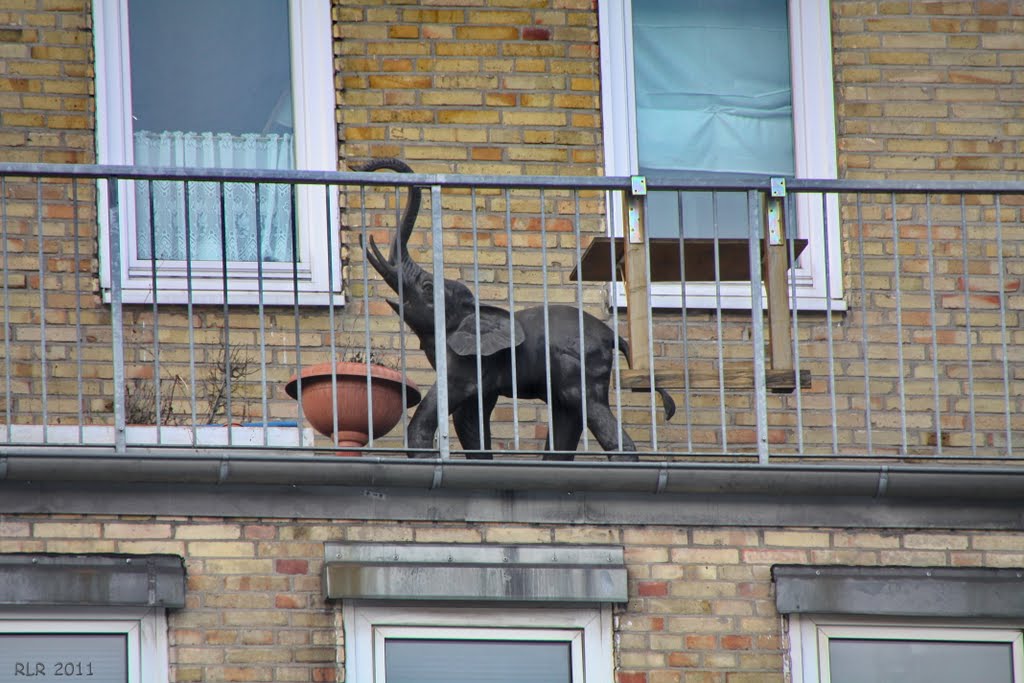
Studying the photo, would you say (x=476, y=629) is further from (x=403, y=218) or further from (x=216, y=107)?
(x=216, y=107)

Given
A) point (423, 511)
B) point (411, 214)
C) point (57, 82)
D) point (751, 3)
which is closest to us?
point (423, 511)

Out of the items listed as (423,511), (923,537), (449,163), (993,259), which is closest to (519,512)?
(423,511)

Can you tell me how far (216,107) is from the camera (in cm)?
1178

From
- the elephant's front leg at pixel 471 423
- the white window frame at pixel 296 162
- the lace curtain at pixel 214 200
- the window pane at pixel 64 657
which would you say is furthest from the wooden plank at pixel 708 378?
the lace curtain at pixel 214 200

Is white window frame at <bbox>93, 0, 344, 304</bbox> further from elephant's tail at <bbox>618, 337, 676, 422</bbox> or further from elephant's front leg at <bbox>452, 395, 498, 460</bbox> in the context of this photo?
elephant's tail at <bbox>618, 337, 676, 422</bbox>

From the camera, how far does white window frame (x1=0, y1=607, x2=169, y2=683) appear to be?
9297 millimetres

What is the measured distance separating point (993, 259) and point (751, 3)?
1784 millimetres

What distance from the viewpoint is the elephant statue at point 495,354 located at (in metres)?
10.1

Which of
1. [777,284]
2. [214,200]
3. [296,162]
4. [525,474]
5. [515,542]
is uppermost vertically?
[296,162]

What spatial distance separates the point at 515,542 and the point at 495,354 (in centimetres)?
95

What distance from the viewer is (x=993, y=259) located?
1174cm

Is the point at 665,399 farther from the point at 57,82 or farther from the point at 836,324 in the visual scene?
the point at 57,82

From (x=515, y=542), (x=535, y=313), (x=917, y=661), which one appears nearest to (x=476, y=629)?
(x=515, y=542)

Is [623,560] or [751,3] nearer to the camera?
[623,560]
